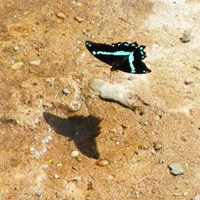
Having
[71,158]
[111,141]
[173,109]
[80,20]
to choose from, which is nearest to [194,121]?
[173,109]

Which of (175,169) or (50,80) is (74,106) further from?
(175,169)

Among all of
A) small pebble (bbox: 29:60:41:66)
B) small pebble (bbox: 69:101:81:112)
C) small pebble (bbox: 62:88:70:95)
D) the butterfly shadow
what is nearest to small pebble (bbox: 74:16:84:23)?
small pebble (bbox: 29:60:41:66)

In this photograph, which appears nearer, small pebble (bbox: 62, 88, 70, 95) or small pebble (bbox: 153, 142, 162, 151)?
small pebble (bbox: 153, 142, 162, 151)

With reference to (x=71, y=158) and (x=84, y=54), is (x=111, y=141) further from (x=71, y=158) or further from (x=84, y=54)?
(x=84, y=54)

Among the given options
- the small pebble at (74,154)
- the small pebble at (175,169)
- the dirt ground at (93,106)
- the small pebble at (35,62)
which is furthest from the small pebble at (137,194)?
the small pebble at (35,62)

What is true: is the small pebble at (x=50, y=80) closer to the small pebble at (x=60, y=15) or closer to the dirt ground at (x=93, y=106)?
the dirt ground at (x=93, y=106)

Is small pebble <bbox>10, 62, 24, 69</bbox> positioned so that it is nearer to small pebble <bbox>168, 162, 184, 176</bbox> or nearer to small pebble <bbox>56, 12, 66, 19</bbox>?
small pebble <bbox>56, 12, 66, 19</bbox>
